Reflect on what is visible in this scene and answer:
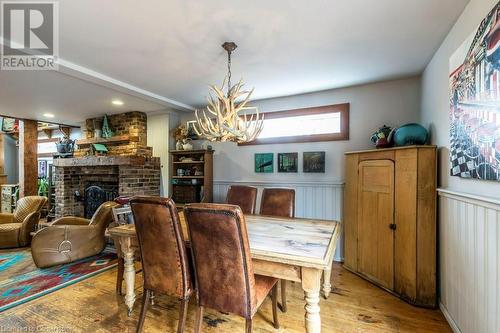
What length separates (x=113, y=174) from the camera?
190 inches

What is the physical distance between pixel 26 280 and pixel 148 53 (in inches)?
115

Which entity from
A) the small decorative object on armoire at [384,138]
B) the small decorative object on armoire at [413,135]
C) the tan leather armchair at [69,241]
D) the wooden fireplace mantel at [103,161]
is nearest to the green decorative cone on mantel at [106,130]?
the wooden fireplace mantel at [103,161]

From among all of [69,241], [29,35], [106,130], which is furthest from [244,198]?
[106,130]

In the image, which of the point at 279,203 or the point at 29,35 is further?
the point at 279,203

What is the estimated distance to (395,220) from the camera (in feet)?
8.10

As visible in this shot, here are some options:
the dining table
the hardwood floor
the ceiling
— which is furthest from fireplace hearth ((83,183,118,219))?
the dining table

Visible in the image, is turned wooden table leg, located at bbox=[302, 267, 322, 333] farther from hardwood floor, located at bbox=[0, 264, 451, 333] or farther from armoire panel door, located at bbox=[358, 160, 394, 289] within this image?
armoire panel door, located at bbox=[358, 160, 394, 289]

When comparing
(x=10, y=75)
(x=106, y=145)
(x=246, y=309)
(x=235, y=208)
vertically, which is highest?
(x=10, y=75)

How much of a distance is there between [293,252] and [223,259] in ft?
1.46

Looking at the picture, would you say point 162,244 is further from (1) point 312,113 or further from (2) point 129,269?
(1) point 312,113

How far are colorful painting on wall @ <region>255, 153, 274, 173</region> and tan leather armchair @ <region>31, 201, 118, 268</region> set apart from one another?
7.39ft

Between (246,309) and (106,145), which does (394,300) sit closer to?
(246,309)

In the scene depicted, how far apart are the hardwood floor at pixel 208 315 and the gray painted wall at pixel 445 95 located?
1213mm

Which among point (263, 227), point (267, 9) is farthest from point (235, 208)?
point (267, 9)
